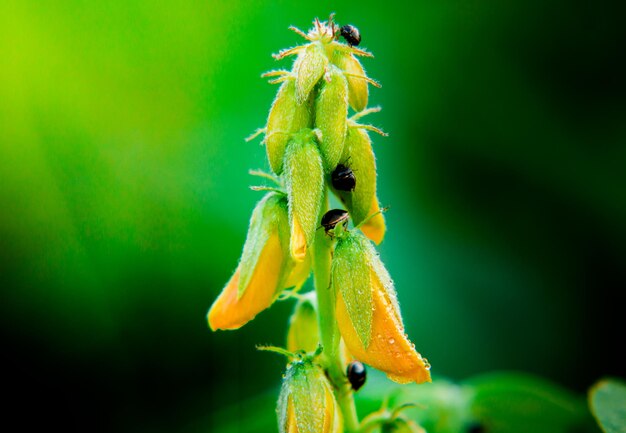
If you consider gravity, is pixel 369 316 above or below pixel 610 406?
above

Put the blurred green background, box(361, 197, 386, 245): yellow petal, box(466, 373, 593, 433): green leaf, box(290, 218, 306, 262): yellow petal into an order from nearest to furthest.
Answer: box(290, 218, 306, 262): yellow petal → box(361, 197, 386, 245): yellow petal → box(466, 373, 593, 433): green leaf → the blurred green background

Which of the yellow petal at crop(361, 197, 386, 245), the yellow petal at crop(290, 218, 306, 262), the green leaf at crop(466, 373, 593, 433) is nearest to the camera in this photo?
the yellow petal at crop(290, 218, 306, 262)

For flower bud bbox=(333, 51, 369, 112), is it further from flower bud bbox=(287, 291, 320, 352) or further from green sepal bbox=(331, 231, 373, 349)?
flower bud bbox=(287, 291, 320, 352)

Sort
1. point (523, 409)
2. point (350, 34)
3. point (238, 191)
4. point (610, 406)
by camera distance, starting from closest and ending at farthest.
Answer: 1. point (350, 34)
2. point (610, 406)
3. point (523, 409)
4. point (238, 191)

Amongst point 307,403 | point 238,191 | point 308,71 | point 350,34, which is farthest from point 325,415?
point 238,191

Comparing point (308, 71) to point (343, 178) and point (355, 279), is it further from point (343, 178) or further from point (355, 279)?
point (355, 279)

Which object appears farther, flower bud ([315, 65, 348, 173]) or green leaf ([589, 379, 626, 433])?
green leaf ([589, 379, 626, 433])

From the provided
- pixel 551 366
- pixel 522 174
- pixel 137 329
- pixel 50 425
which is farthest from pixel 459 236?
pixel 50 425

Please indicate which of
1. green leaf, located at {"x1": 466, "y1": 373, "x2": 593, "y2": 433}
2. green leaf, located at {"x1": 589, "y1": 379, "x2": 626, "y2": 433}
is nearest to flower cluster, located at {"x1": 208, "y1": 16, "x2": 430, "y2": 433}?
green leaf, located at {"x1": 589, "y1": 379, "x2": 626, "y2": 433}
